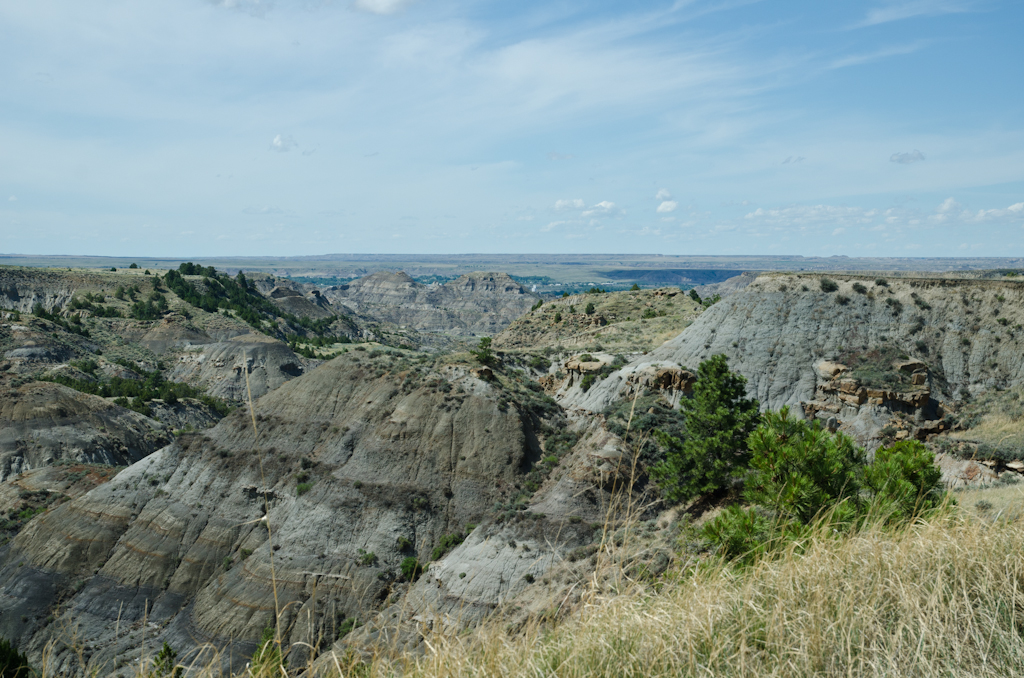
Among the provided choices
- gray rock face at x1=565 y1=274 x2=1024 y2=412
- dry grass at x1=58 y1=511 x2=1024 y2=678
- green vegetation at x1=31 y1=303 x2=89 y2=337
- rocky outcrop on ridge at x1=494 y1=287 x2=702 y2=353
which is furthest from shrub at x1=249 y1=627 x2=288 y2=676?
green vegetation at x1=31 y1=303 x2=89 y2=337

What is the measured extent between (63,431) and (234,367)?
34858mm

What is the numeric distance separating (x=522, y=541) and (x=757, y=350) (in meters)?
25.8

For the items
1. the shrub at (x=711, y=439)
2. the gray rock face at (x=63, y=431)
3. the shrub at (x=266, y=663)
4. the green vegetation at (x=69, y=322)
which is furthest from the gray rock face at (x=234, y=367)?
the shrub at (x=266, y=663)

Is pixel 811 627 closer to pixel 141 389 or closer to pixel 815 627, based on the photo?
pixel 815 627

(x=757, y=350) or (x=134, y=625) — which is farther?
(x=757, y=350)

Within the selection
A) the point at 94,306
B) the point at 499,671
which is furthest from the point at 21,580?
the point at 94,306

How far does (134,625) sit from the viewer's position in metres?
32.0

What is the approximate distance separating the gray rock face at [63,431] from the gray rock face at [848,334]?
4536 cm

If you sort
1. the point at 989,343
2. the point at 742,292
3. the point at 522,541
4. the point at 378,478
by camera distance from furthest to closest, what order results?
1. the point at 742,292
2. the point at 989,343
3. the point at 378,478
4. the point at 522,541

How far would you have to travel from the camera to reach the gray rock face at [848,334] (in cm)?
4206

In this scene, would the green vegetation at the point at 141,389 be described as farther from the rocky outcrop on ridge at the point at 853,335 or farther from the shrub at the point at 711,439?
the shrub at the point at 711,439

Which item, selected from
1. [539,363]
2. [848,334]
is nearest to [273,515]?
[539,363]

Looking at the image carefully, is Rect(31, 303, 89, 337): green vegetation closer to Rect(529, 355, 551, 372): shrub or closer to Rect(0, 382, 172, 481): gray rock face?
Rect(0, 382, 172, 481): gray rock face

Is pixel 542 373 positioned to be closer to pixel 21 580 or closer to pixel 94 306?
pixel 21 580
